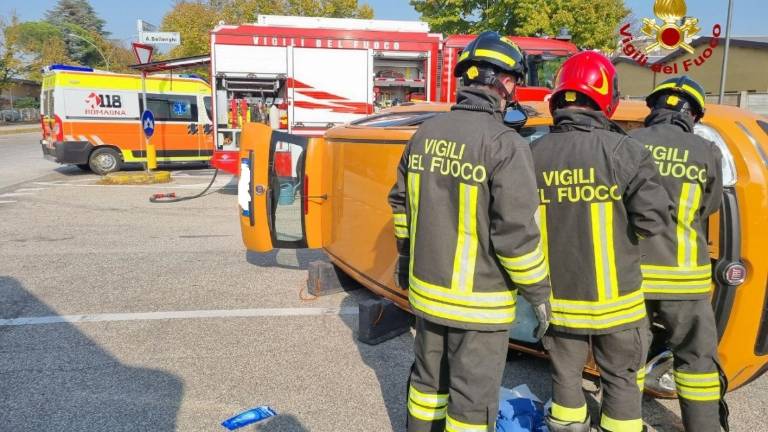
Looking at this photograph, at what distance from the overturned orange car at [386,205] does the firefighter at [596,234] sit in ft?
1.97

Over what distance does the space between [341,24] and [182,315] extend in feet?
27.0

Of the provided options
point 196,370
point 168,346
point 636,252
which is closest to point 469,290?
point 636,252

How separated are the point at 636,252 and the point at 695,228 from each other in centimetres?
38

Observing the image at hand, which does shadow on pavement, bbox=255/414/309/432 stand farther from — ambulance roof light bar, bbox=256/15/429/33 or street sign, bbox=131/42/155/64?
street sign, bbox=131/42/155/64

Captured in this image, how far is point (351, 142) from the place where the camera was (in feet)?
13.1

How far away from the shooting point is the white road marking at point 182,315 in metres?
4.28

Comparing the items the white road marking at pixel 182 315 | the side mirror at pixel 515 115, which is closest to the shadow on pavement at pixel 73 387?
the white road marking at pixel 182 315

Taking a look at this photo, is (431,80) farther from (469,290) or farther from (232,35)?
(469,290)

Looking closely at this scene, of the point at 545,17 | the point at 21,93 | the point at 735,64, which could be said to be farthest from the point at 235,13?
the point at 21,93

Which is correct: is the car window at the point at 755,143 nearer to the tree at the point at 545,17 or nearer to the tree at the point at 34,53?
the tree at the point at 545,17

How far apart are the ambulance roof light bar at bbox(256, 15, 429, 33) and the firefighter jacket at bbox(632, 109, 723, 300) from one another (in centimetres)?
935

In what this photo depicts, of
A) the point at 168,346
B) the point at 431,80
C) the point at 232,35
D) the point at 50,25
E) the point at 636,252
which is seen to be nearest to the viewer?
the point at 636,252

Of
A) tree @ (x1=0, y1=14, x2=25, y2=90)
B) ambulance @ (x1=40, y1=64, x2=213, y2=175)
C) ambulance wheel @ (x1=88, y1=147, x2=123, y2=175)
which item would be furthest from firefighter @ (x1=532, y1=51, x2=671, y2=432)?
tree @ (x1=0, y1=14, x2=25, y2=90)

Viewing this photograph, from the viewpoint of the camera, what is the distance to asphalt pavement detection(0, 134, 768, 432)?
3.00 m
